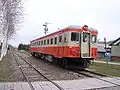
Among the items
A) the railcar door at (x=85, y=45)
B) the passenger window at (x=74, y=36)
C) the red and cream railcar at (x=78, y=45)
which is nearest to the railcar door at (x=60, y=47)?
the red and cream railcar at (x=78, y=45)

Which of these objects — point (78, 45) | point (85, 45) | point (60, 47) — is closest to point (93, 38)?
point (85, 45)

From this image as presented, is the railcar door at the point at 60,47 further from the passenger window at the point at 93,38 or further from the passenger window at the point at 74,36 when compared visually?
the passenger window at the point at 93,38

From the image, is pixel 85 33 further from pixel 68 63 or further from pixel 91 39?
pixel 68 63

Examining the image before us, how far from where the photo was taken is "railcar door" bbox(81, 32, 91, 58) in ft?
65.9

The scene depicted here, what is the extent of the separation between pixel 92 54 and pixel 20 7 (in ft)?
25.3

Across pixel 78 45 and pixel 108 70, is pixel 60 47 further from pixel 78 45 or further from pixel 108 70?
pixel 108 70

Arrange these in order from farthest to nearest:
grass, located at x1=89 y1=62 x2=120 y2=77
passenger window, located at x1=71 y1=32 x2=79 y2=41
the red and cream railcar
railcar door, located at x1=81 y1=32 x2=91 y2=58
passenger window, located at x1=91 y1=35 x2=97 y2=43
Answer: passenger window, located at x1=91 y1=35 x2=97 y2=43 → railcar door, located at x1=81 y1=32 x2=91 y2=58 → passenger window, located at x1=71 y1=32 x2=79 y2=41 → the red and cream railcar → grass, located at x1=89 y1=62 x2=120 y2=77

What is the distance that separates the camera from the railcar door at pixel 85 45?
20078mm

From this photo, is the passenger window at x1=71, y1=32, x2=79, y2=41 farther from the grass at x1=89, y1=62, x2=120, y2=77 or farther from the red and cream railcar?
the grass at x1=89, y1=62, x2=120, y2=77

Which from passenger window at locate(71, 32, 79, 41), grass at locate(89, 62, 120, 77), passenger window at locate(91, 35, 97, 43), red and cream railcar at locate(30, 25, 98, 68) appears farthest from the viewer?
passenger window at locate(91, 35, 97, 43)

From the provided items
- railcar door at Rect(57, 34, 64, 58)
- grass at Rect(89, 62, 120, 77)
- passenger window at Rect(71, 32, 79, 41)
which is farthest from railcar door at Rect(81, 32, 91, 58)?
railcar door at Rect(57, 34, 64, 58)

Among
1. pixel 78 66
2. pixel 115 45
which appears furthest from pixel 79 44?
pixel 115 45

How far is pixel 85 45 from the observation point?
2030cm

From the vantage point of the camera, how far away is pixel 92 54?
67.6ft
